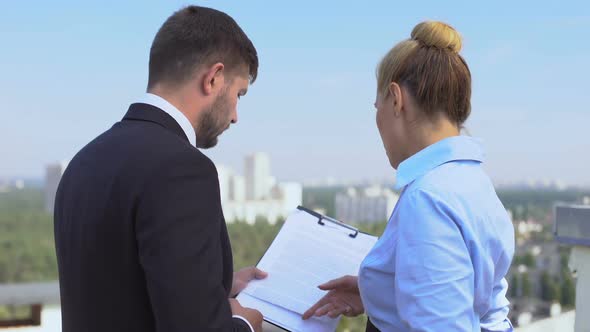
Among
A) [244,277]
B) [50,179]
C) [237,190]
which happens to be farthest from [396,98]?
[237,190]

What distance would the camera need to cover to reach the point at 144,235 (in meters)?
1.00

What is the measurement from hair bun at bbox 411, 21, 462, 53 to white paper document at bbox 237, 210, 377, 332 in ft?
1.93

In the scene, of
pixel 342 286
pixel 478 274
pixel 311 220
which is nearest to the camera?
pixel 478 274

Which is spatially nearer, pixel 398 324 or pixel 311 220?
pixel 398 324

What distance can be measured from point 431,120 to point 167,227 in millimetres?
559

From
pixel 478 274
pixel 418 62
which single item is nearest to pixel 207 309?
pixel 478 274

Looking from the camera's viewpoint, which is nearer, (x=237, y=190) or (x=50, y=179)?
(x=50, y=179)

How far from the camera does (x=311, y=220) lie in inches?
64.1

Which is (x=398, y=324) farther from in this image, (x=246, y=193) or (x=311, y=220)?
(x=246, y=193)

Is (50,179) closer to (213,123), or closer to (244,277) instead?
(244,277)

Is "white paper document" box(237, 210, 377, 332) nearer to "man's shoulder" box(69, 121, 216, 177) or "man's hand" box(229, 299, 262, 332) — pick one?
"man's hand" box(229, 299, 262, 332)

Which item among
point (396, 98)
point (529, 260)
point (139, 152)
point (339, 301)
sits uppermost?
point (396, 98)

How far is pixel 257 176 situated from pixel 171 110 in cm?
6571

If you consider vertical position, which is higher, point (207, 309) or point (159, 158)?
point (159, 158)
